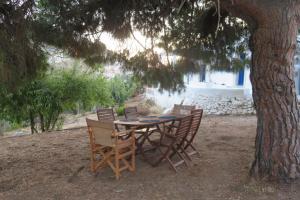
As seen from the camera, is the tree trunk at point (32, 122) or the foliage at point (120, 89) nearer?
the tree trunk at point (32, 122)

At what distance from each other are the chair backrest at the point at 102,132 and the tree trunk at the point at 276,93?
181 cm

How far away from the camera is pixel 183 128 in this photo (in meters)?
4.28

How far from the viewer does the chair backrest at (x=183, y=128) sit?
13.8ft

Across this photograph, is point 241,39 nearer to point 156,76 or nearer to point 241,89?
point 156,76

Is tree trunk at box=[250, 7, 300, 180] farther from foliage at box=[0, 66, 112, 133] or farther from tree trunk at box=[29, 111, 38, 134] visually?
tree trunk at box=[29, 111, 38, 134]

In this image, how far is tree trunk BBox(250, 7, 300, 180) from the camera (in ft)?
11.4

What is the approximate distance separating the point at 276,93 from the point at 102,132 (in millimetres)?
2152

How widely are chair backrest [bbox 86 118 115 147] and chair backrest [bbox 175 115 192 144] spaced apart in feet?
2.91

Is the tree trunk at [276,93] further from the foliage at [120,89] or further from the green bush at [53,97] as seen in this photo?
the foliage at [120,89]

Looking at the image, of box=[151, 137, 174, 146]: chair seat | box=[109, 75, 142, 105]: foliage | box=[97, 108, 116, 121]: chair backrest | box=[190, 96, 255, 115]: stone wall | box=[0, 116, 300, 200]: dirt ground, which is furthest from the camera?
box=[109, 75, 142, 105]: foliage

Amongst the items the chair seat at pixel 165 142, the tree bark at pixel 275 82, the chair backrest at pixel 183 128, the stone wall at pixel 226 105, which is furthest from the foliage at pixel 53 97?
the tree bark at pixel 275 82

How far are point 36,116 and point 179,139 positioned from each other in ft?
23.2

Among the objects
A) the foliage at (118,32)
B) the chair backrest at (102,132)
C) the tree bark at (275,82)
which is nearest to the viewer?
the tree bark at (275,82)

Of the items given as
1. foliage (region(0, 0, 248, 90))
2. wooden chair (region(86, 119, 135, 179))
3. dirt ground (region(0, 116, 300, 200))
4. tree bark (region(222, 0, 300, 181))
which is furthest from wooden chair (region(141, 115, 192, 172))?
foliage (region(0, 0, 248, 90))
